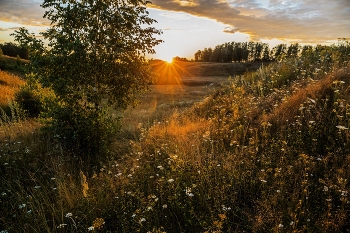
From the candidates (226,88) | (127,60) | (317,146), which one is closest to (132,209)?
(317,146)

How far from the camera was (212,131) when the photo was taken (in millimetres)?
7543

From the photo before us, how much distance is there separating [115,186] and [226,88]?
11.8 metres

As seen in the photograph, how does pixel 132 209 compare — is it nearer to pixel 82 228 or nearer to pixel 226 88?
pixel 82 228

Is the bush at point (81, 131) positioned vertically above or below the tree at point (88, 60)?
below

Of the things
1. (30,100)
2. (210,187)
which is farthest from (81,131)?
(30,100)

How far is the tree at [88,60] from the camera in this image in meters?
A: 6.84

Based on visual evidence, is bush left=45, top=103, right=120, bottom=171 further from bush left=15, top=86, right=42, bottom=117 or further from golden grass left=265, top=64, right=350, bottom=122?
bush left=15, top=86, right=42, bottom=117

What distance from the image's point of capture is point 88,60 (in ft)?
23.0

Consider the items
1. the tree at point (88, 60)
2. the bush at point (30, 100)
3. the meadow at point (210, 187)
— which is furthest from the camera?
the bush at point (30, 100)

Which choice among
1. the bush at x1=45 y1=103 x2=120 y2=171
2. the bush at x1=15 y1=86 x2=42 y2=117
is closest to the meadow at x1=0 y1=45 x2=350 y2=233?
the bush at x1=45 y1=103 x2=120 y2=171

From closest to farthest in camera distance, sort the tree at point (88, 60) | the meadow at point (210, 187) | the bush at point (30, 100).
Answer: the meadow at point (210, 187), the tree at point (88, 60), the bush at point (30, 100)

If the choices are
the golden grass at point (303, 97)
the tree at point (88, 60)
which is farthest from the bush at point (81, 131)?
the golden grass at point (303, 97)

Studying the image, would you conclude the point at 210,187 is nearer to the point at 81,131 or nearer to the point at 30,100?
the point at 81,131

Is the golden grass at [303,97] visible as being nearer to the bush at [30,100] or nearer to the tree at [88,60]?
the tree at [88,60]
